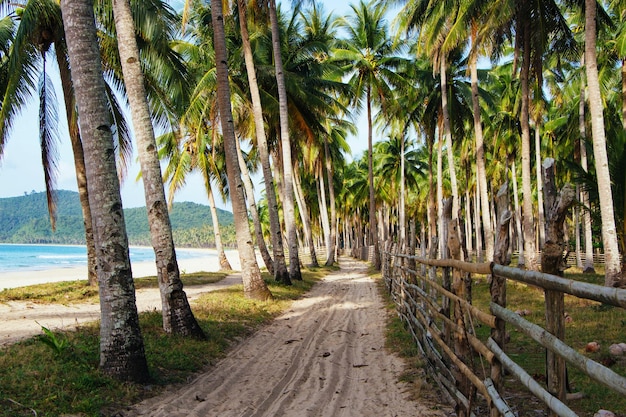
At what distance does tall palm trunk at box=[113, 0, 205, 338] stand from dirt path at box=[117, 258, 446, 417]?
106 cm

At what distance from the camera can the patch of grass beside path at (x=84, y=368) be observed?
4629 millimetres

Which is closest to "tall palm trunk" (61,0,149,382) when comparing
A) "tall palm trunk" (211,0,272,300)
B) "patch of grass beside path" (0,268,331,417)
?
"patch of grass beside path" (0,268,331,417)

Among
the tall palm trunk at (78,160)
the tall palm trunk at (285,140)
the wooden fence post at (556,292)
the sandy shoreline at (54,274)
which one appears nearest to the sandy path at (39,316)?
the tall palm trunk at (78,160)

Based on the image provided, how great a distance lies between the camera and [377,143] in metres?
51.5

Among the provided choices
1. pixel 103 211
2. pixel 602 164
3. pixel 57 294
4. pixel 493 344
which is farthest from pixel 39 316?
pixel 602 164

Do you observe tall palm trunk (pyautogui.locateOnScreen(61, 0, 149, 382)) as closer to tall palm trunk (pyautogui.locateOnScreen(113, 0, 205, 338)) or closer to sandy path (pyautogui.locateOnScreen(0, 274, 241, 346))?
tall palm trunk (pyautogui.locateOnScreen(113, 0, 205, 338))

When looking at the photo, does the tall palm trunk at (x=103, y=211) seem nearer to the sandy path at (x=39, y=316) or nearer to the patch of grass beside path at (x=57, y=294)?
the sandy path at (x=39, y=316)

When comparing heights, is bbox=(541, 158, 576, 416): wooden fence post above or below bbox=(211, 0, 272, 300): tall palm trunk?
below

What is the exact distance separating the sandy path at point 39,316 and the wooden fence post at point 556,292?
6.74m

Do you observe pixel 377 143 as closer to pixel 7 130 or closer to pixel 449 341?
pixel 7 130

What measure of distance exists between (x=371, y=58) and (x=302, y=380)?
22.2m

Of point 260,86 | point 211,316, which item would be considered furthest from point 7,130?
point 260,86

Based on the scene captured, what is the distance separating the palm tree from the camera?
25.3m

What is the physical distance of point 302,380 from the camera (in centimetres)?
617
